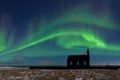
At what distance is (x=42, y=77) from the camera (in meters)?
39.6

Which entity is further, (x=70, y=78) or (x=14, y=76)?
(x=14, y=76)

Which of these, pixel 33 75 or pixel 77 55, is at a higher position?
pixel 77 55

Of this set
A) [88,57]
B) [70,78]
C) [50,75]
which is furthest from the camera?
[88,57]

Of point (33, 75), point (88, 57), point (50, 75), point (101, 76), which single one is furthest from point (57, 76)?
point (88, 57)

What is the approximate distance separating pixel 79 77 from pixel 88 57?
41794 millimetres

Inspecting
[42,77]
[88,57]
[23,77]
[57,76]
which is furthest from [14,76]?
[88,57]

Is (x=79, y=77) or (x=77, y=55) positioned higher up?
(x=77, y=55)

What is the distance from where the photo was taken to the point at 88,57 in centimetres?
7944

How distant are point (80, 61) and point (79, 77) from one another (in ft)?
140

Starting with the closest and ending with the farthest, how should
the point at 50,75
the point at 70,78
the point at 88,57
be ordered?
the point at 70,78 < the point at 50,75 < the point at 88,57

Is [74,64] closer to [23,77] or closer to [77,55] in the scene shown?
[77,55]

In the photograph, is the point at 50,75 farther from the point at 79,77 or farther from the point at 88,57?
the point at 88,57

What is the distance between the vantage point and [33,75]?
41406 mm

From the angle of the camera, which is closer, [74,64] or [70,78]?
[70,78]
